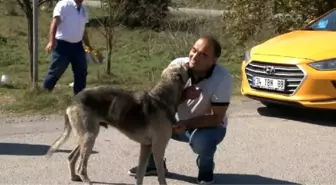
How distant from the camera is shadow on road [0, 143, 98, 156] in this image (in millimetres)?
6227

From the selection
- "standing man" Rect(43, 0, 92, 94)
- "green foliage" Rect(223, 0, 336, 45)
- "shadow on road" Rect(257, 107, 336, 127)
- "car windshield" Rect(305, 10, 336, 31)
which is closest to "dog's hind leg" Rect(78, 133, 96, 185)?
"standing man" Rect(43, 0, 92, 94)

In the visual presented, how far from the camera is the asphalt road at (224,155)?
5.56m

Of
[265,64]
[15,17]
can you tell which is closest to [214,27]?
[265,64]

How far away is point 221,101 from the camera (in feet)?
16.8

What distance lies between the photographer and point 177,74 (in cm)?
482

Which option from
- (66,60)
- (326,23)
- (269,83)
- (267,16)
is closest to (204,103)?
(269,83)

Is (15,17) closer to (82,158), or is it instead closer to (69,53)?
(69,53)

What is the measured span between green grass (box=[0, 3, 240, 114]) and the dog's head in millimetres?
3550

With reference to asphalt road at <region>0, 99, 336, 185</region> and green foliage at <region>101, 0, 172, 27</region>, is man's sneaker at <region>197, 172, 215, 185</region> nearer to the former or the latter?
asphalt road at <region>0, 99, 336, 185</region>

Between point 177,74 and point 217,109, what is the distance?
0.52 meters

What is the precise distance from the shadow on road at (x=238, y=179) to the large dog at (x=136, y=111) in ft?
2.31

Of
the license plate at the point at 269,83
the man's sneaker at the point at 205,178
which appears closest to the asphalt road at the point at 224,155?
the man's sneaker at the point at 205,178

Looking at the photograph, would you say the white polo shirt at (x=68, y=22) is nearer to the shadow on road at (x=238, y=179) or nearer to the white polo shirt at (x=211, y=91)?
the shadow on road at (x=238, y=179)

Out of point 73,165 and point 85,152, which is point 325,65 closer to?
point 73,165
